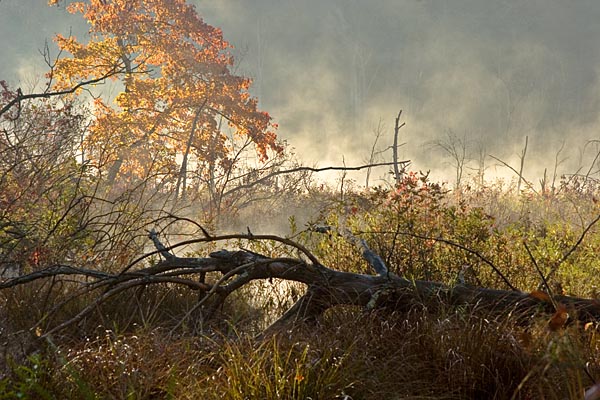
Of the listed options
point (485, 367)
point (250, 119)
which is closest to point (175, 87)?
point (250, 119)

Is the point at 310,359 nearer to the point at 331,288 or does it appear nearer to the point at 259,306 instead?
the point at 331,288

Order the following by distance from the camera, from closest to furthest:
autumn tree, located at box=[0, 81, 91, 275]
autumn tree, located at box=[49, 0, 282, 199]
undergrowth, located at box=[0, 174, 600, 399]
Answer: undergrowth, located at box=[0, 174, 600, 399] < autumn tree, located at box=[0, 81, 91, 275] < autumn tree, located at box=[49, 0, 282, 199]

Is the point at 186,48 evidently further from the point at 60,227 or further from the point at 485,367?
the point at 485,367

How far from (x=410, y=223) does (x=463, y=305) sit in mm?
2269

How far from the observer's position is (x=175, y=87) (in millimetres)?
15742

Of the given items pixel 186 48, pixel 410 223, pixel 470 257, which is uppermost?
pixel 186 48

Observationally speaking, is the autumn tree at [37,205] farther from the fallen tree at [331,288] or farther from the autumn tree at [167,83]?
the autumn tree at [167,83]

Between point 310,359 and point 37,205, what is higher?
point 37,205

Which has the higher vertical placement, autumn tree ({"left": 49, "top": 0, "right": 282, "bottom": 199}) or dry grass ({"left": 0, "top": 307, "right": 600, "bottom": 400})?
autumn tree ({"left": 49, "top": 0, "right": 282, "bottom": 199})

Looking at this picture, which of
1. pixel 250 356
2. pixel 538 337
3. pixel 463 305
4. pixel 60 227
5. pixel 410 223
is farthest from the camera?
pixel 410 223

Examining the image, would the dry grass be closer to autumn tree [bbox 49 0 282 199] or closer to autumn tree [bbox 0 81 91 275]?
autumn tree [bbox 0 81 91 275]

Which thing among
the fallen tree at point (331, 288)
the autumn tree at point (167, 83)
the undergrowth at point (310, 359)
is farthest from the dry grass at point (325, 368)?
the autumn tree at point (167, 83)

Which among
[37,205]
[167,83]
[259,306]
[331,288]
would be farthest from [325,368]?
[167,83]

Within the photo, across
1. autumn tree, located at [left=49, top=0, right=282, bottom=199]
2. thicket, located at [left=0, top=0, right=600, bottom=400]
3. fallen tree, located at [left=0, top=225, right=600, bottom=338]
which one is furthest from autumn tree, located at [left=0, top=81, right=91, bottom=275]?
autumn tree, located at [left=49, top=0, right=282, bottom=199]
